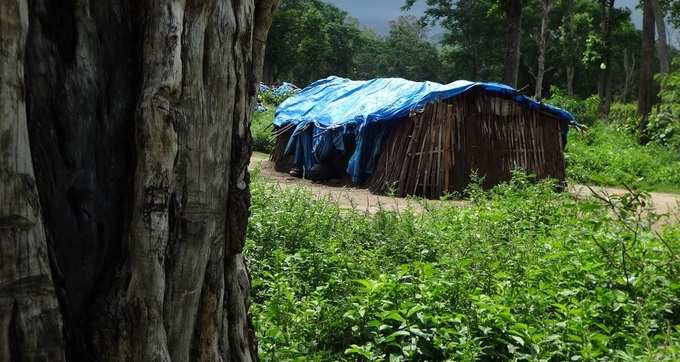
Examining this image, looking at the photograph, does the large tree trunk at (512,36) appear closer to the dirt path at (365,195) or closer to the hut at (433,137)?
the hut at (433,137)

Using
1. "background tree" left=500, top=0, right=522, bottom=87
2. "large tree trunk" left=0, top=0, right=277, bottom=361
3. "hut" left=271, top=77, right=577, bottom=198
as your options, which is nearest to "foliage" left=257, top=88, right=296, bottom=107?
"background tree" left=500, top=0, right=522, bottom=87

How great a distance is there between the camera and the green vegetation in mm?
4184

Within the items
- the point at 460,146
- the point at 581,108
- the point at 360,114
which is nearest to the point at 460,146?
the point at 460,146

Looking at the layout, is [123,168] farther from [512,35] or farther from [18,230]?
[512,35]

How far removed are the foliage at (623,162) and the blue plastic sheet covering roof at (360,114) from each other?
2.08 metres

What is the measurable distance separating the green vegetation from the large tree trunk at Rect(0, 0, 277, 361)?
1.58 meters

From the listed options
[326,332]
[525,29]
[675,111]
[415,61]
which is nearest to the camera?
[326,332]

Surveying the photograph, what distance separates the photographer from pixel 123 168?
94.2 inches

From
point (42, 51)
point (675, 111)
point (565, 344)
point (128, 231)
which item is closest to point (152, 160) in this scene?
point (128, 231)

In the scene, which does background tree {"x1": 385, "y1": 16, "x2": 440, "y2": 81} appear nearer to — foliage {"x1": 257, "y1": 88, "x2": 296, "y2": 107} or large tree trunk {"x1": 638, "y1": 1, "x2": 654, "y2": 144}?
foliage {"x1": 257, "y1": 88, "x2": 296, "y2": 107}

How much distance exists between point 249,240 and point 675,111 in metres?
7.20

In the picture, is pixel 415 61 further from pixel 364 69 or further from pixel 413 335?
pixel 413 335

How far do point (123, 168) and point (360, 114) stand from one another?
43.5 ft

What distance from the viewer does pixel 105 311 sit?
90.4 inches
